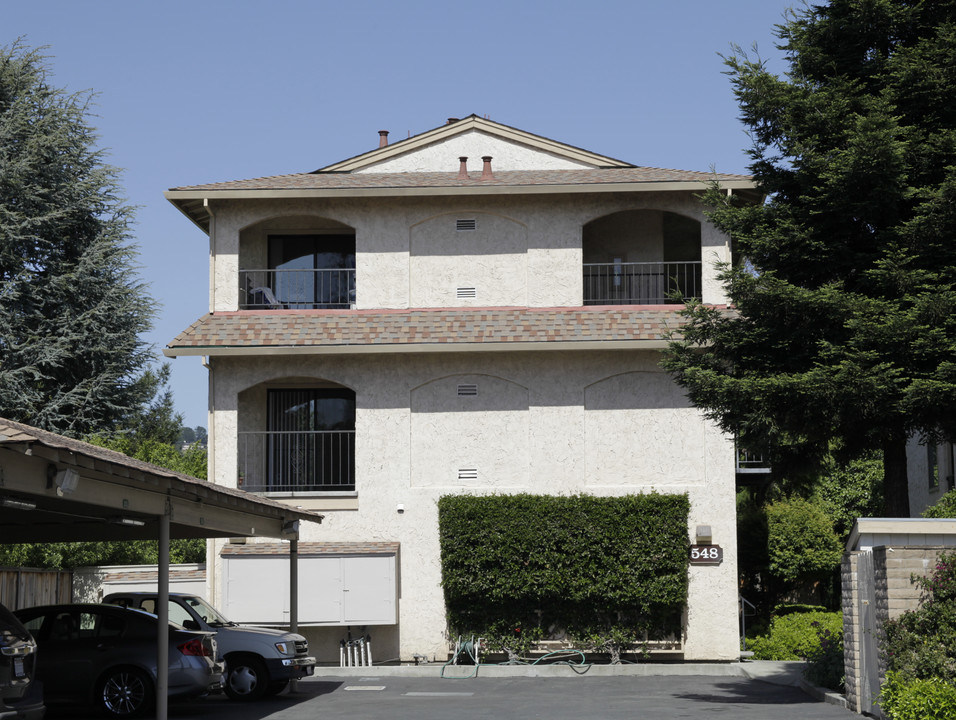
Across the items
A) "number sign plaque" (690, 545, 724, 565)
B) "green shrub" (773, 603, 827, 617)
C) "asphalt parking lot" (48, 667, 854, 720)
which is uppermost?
"number sign plaque" (690, 545, 724, 565)

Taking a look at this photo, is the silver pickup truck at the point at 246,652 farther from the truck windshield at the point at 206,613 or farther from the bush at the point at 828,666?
the bush at the point at 828,666

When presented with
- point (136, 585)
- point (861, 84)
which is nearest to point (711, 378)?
point (861, 84)

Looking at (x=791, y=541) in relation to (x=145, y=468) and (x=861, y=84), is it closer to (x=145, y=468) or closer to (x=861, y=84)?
(x=861, y=84)

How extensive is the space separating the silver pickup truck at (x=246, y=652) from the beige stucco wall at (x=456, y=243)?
9676 millimetres

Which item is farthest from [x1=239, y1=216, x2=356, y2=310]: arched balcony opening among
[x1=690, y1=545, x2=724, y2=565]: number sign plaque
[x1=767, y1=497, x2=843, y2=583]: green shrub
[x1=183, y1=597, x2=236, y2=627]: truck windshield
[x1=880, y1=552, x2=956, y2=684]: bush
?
[x1=880, y1=552, x2=956, y2=684]: bush

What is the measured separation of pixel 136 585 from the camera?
1064 inches

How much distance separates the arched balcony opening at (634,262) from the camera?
28.3 metres

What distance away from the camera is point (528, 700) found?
18922 millimetres

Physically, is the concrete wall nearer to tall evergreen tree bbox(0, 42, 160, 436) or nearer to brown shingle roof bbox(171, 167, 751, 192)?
brown shingle roof bbox(171, 167, 751, 192)

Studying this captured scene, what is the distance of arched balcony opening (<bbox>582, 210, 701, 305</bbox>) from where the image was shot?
28.3 metres

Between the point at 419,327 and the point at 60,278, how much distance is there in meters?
15.1

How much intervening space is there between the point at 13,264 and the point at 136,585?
1412 cm

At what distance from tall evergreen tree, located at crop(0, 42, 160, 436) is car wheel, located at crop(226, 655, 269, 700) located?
18611 millimetres

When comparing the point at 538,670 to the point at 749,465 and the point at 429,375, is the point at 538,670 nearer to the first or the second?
the point at 429,375
